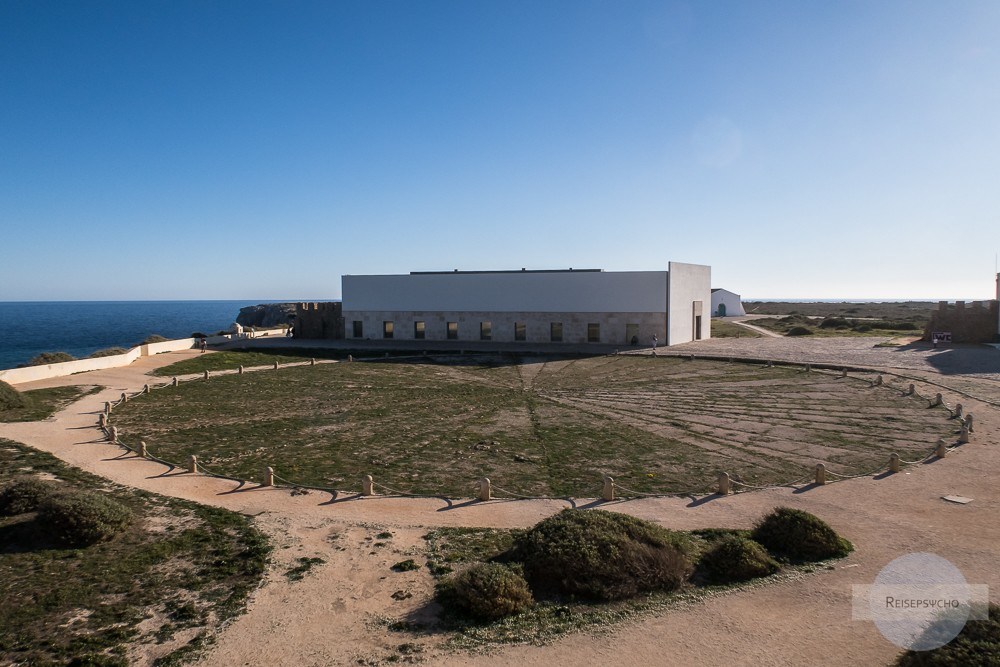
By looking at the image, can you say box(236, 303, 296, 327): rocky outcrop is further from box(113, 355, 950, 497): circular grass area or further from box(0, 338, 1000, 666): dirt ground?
box(0, 338, 1000, 666): dirt ground

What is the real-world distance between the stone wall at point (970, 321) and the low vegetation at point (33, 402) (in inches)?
2529

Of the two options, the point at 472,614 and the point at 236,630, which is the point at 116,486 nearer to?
the point at 236,630

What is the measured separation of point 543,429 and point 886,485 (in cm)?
1159

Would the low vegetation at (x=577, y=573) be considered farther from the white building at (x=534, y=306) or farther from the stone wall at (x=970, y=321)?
the stone wall at (x=970, y=321)

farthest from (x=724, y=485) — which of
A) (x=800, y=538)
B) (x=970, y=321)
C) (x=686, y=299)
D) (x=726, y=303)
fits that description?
(x=726, y=303)

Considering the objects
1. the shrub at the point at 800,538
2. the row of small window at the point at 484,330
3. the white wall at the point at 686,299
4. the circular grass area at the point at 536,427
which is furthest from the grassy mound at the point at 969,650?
the row of small window at the point at 484,330

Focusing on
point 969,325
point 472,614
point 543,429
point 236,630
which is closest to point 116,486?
point 236,630

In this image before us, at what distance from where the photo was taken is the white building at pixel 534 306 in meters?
51.2

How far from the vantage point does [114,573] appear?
37.7 ft

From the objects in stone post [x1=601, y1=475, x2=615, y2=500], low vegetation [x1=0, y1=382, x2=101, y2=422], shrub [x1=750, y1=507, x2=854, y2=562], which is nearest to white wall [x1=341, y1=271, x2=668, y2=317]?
low vegetation [x1=0, y1=382, x2=101, y2=422]

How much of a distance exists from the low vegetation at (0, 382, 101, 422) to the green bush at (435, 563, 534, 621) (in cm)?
2335

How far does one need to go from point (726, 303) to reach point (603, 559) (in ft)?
321

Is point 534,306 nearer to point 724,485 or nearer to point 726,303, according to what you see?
point 724,485

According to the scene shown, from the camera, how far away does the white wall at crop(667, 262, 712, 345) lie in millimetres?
51031
